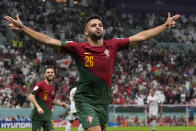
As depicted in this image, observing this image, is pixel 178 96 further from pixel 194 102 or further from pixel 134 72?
pixel 134 72

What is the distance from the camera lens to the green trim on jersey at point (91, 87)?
283 inches

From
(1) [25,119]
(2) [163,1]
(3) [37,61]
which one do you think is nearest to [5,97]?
(1) [25,119]

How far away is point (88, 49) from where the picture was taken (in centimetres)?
720

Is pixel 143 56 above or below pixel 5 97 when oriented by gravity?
above

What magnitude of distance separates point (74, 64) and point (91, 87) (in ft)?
83.4

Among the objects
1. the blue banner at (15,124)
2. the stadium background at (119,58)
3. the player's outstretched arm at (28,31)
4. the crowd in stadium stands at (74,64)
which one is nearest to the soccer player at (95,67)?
the player's outstretched arm at (28,31)

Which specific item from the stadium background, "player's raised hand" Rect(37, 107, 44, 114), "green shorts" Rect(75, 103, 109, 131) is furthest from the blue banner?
"green shorts" Rect(75, 103, 109, 131)

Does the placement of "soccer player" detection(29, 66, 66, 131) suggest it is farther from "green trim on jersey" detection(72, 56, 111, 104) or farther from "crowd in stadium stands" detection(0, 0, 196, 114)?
"crowd in stadium stands" detection(0, 0, 196, 114)

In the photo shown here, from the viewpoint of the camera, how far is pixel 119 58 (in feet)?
117

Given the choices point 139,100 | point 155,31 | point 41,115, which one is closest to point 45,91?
point 41,115

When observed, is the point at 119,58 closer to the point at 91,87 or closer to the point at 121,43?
the point at 121,43

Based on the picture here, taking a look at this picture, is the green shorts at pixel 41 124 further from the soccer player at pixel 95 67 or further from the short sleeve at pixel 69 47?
the short sleeve at pixel 69 47

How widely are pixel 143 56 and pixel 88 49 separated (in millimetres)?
30050

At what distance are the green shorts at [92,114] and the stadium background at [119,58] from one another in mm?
18128
